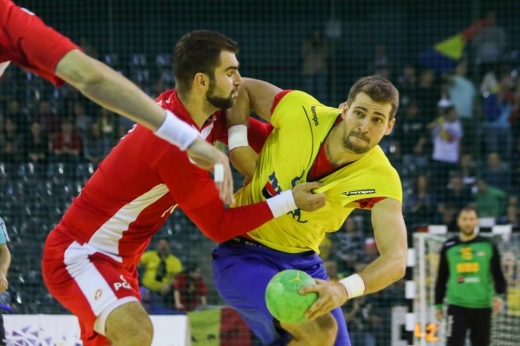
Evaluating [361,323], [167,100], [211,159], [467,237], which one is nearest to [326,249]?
[361,323]

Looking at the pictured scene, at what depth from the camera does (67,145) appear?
11586mm

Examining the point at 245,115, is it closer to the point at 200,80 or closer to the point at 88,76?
the point at 200,80

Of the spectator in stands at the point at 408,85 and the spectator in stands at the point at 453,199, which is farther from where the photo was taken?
the spectator in stands at the point at 408,85

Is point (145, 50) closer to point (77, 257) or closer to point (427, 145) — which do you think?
point (427, 145)

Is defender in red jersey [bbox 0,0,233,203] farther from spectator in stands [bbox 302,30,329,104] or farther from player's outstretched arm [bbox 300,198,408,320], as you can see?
spectator in stands [bbox 302,30,329,104]

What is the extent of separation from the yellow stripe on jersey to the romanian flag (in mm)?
9036

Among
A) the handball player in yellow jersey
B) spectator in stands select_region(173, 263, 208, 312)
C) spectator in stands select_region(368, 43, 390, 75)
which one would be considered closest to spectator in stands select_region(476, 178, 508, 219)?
spectator in stands select_region(368, 43, 390, 75)

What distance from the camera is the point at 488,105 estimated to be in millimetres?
13188

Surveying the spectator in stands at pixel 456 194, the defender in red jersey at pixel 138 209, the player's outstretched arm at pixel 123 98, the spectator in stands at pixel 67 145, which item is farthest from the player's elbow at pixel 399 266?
the spectator in stands at pixel 67 145

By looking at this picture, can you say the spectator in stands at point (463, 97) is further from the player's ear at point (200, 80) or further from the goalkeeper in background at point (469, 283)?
the player's ear at point (200, 80)

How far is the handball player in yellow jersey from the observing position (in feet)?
14.9

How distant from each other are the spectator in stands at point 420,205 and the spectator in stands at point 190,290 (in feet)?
9.67

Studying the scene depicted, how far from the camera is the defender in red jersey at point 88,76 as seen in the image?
317 cm

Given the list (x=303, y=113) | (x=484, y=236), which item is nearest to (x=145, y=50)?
(x=484, y=236)
